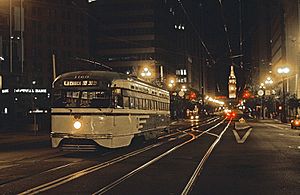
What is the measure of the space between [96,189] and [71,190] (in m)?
0.56

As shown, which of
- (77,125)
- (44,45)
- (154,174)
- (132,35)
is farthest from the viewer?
(132,35)

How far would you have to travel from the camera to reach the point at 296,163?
1638 centimetres

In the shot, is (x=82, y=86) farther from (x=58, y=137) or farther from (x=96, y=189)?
(x=96, y=189)

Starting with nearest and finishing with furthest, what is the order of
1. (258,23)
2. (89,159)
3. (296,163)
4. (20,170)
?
(20,170)
(296,163)
(89,159)
(258,23)

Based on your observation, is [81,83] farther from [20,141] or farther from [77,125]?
[20,141]

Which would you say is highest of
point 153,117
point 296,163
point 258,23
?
point 258,23

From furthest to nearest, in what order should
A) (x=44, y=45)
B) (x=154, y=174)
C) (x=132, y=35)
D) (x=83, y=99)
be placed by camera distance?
(x=132, y=35), (x=44, y=45), (x=83, y=99), (x=154, y=174)

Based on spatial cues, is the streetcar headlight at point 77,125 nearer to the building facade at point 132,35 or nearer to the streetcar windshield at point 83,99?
the streetcar windshield at point 83,99

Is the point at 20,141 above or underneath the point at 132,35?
underneath

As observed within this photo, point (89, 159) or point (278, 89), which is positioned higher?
point (278, 89)

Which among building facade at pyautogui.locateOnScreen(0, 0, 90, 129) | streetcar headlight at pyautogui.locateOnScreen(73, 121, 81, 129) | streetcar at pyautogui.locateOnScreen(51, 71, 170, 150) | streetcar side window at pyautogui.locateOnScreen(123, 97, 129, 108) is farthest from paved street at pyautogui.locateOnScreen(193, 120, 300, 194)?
building facade at pyautogui.locateOnScreen(0, 0, 90, 129)

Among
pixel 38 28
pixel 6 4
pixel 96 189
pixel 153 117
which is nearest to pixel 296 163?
pixel 96 189

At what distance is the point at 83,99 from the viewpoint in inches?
746

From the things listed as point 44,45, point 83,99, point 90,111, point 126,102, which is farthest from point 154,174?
point 44,45
